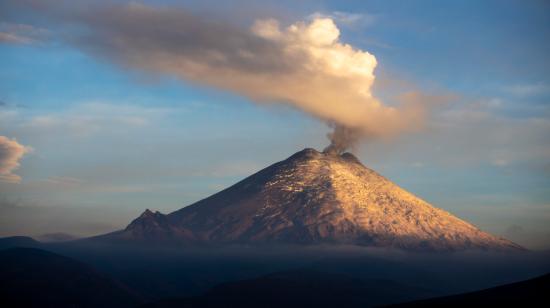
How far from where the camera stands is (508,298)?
18062 cm

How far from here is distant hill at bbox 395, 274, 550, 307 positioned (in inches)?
6791

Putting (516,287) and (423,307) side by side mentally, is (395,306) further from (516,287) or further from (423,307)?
(516,287)

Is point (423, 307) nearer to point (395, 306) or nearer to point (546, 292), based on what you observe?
point (395, 306)

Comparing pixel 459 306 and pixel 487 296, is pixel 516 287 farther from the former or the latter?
pixel 459 306

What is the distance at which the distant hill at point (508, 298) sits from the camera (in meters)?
172

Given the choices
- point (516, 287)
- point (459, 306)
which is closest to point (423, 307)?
point (459, 306)

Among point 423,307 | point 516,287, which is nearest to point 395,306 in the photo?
point 423,307

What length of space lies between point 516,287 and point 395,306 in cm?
3123

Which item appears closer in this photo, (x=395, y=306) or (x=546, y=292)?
(x=546, y=292)

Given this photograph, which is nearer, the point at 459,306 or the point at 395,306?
the point at 459,306

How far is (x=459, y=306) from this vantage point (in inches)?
7082

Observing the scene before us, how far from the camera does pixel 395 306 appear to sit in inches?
7761

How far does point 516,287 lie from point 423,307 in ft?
87.5

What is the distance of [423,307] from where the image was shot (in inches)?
7254
